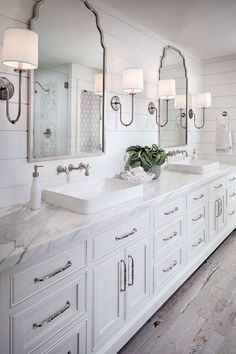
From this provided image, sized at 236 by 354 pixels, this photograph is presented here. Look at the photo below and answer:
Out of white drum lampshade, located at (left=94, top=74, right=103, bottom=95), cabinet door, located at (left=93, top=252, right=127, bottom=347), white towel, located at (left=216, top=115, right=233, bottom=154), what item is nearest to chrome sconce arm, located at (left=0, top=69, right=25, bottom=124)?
white drum lampshade, located at (left=94, top=74, right=103, bottom=95)

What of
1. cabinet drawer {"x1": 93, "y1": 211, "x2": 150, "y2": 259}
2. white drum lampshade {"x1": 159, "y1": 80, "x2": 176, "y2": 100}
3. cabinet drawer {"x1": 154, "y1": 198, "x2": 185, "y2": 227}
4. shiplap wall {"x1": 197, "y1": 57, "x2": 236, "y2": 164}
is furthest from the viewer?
shiplap wall {"x1": 197, "y1": 57, "x2": 236, "y2": 164}

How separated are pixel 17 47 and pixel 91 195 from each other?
3.36 ft

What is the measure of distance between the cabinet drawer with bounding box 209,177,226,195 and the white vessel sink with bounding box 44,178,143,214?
1246 mm

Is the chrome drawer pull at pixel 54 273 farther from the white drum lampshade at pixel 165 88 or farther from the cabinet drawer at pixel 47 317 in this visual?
the white drum lampshade at pixel 165 88

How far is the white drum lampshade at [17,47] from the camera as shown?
1.50 m

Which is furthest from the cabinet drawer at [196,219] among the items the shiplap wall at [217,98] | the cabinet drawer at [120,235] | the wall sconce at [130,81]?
the shiplap wall at [217,98]

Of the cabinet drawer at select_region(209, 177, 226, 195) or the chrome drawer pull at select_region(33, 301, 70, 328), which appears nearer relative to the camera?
the chrome drawer pull at select_region(33, 301, 70, 328)

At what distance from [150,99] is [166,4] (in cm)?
87

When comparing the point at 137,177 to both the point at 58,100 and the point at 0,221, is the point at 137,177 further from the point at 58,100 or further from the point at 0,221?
the point at 0,221

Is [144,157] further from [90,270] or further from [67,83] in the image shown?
[90,270]

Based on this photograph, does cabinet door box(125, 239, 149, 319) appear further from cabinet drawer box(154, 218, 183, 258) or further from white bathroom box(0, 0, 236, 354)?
cabinet drawer box(154, 218, 183, 258)

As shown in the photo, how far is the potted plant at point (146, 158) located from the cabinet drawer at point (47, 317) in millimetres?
1351

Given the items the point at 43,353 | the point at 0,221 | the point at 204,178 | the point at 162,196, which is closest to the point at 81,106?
the point at 162,196

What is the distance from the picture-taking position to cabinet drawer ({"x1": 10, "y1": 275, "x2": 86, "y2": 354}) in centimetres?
112
